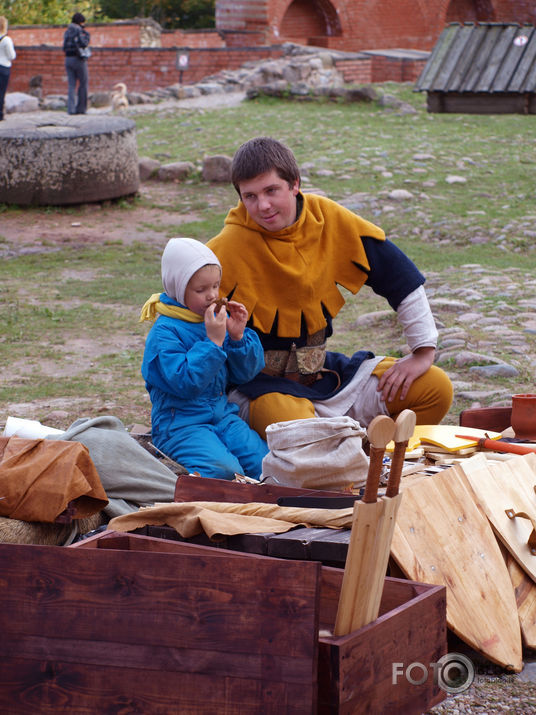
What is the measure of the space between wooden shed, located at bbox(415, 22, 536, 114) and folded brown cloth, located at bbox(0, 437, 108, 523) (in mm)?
12532

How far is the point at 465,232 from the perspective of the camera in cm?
955

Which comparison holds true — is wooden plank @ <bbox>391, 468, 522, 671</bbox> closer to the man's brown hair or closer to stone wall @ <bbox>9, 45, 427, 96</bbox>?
the man's brown hair

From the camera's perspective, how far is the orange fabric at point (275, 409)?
13.2 ft

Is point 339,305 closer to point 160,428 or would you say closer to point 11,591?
point 160,428

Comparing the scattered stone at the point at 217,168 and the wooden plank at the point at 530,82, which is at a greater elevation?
the wooden plank at the point at 530,82

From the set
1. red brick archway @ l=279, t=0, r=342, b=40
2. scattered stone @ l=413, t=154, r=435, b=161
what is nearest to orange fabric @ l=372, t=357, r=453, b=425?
scattered stone @ l=413, t=154, r=435, b=161

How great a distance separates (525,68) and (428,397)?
11537 mm

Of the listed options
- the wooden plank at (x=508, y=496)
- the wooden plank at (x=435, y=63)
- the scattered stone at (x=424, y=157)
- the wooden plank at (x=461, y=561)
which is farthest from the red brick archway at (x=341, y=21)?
the wooden plank at (x=461, y=561)

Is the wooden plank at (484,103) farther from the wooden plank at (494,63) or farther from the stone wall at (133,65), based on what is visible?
the stone wall at (133,65)

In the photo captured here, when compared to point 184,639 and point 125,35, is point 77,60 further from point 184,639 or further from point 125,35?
point 184,639

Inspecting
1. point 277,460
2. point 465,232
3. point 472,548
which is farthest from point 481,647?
point 465,232

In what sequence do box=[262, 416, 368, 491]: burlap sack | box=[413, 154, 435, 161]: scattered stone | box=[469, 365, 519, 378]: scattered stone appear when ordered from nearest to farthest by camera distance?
box=[262, 416, 368, 491]: burlap sack → box=[469, 365, 519, 378]: scattered stone → box=[413, 154, 435, 161]: scattered stone

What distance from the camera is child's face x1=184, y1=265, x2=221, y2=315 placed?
151 inches

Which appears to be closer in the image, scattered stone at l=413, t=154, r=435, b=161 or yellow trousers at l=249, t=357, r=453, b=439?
yellow trousers at l=249, t=357, r=453, b=439
